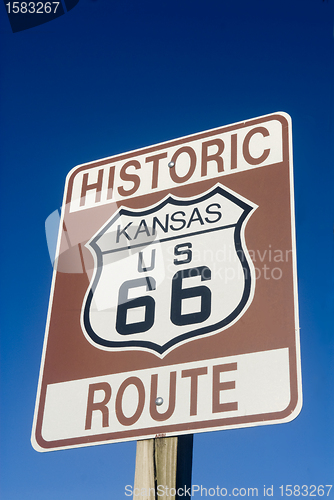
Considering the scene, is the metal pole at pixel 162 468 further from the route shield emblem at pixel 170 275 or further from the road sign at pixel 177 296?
the route shield emblem at pixel 170 275

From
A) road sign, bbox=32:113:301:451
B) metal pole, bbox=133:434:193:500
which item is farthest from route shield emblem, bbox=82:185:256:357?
metal pole, bbox=133:434:193:500

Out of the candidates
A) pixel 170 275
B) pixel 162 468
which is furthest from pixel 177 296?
pixel 162 468

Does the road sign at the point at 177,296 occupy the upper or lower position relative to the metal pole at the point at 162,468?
upper

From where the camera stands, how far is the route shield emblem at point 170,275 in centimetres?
163

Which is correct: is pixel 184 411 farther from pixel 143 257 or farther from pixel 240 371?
pixel 143 257

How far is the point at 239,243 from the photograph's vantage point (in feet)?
5.61

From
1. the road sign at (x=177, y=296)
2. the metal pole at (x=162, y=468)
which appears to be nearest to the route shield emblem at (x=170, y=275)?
the road sign at (x=177, y=296)

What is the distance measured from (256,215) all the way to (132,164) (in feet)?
1.95

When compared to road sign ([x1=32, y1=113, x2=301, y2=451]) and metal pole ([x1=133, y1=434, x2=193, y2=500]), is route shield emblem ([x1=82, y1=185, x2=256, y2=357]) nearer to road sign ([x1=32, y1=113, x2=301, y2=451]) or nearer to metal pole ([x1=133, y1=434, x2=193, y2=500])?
road sign ([x1=32, y1=113, x2=301, y2=451])

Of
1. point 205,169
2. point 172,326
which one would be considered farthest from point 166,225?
point 172,326

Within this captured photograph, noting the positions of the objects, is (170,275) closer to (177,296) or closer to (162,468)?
(177,296)

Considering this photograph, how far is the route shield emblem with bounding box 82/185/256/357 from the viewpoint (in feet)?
5.35

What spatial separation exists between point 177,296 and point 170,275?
0.09 meters

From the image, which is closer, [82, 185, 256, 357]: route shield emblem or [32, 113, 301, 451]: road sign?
[32, 113, 301, 451]: road sign
